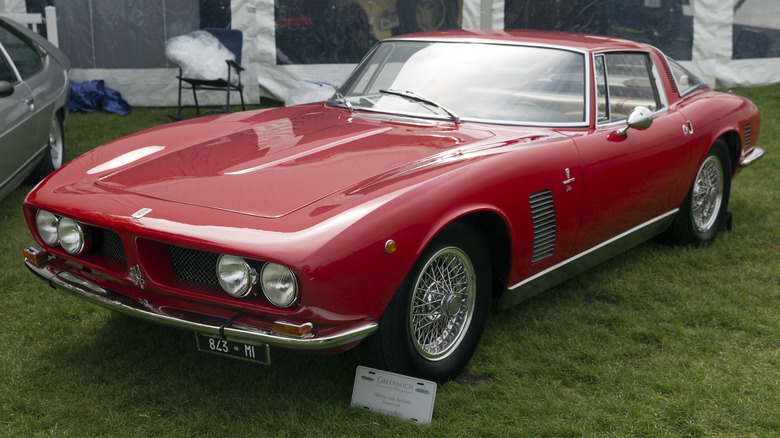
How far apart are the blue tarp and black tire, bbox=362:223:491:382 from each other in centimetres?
720

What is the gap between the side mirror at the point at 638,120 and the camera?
376cm

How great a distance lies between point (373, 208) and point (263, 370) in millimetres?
995

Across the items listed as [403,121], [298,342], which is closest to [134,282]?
[298,342]

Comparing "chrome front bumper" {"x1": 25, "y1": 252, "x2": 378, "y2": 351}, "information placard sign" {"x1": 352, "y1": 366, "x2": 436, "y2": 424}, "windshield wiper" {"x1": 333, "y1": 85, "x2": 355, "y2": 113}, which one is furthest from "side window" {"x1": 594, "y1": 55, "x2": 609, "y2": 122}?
"chrome front bumper" {"x1": 25, "y1": 252, "x2": 378, "y2": 351}

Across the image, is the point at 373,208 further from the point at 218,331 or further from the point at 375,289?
the point at 218,331

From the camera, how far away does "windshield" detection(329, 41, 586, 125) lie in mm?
3736

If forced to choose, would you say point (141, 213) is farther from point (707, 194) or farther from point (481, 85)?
point (707, 194)

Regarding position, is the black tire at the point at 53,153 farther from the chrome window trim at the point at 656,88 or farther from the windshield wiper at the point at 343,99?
the chrome window trim at the point at 656,88

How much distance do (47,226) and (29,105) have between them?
2.80m

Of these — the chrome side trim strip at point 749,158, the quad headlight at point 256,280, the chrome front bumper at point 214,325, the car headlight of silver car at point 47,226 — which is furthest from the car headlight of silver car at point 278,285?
the chrome side trim strip at point 749,158

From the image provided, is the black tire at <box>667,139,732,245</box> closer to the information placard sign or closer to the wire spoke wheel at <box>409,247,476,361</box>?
the wire spoke wheel at <box>409,247,476,361</box>

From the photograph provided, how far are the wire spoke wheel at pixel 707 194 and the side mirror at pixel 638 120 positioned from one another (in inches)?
40.1

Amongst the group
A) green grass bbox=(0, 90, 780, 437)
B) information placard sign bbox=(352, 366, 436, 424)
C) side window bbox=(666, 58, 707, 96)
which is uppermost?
side window bbox=(666, 58, 707, 96)

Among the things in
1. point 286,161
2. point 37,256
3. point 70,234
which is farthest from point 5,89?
point 286,161
